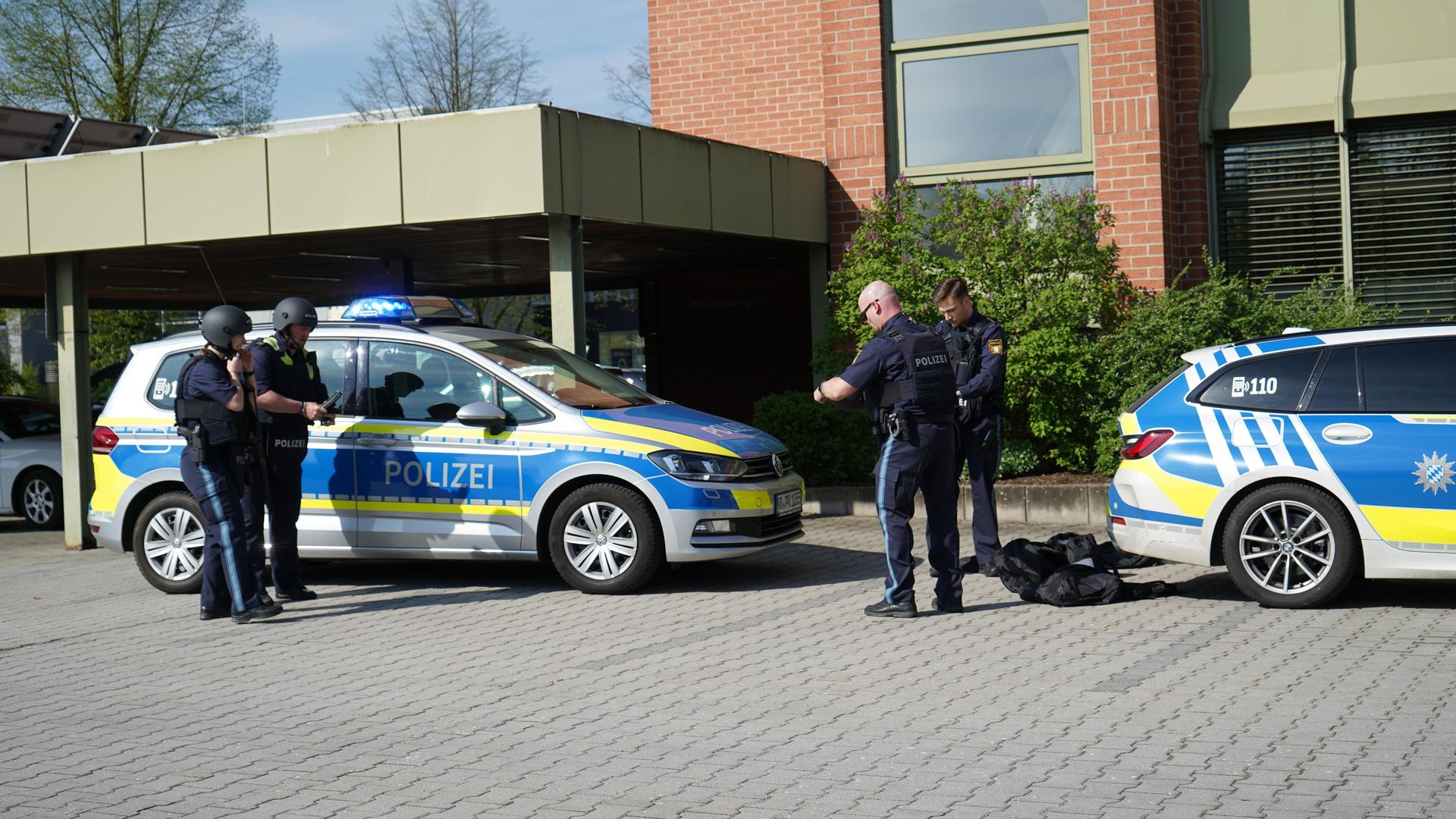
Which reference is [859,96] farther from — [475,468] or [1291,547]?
[1291,547]

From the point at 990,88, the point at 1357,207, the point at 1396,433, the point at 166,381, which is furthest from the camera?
the point at 990,88

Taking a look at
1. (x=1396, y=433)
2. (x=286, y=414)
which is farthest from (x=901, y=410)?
(x=286, y=414)

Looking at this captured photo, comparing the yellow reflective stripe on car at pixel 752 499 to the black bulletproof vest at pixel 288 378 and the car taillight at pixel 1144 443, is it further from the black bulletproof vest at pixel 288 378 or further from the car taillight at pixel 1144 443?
the black bulletproof vest at pixel 288 378

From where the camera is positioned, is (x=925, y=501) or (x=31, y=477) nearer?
(x=925, y=501)

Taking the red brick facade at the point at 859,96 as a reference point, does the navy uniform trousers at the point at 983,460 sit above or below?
below

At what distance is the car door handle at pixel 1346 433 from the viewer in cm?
805

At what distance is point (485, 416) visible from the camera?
31.1 feet

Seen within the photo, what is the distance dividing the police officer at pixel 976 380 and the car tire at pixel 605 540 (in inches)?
81.0

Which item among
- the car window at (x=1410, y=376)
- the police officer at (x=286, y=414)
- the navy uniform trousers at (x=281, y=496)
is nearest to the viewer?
the car window at (x=1410, y=376)

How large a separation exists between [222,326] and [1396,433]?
6705mm

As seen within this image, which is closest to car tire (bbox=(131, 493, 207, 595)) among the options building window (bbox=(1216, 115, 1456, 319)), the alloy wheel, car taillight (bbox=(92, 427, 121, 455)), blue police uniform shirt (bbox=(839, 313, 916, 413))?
car taillight (bbox=(92, 427, 121, 455))

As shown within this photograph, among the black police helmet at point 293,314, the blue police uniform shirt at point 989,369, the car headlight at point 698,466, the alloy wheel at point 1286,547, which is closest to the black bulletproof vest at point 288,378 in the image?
the black police helmet at point 293,314

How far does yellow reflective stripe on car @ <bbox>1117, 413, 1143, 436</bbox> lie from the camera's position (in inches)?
344

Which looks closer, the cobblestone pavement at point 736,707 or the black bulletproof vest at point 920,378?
the cobblestone pavement at point 736,707
